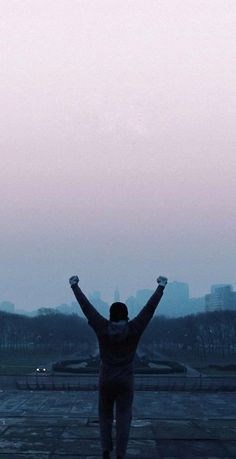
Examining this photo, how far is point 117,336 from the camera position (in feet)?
17.0

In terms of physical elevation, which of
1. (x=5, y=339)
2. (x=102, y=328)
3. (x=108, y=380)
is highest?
(x=5, y=339)

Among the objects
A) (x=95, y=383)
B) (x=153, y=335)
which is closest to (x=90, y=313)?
(x=95, y=383)

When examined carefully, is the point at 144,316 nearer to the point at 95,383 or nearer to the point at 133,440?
the point at 133,440

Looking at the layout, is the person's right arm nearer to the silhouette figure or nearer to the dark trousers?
the silhouette figure

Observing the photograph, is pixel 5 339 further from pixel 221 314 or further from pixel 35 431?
pixel 35 431

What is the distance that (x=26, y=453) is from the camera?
6207 mm

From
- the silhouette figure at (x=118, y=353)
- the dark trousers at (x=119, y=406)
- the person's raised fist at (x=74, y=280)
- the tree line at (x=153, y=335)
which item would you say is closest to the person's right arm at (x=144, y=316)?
the silhouette figure at (x=118, y=353)

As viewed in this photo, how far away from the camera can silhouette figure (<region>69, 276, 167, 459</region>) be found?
521cm

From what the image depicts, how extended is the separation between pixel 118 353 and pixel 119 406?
450mm

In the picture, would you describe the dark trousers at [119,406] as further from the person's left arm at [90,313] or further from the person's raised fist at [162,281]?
the person's raised fist at [162,281]

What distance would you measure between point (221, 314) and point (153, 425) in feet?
298

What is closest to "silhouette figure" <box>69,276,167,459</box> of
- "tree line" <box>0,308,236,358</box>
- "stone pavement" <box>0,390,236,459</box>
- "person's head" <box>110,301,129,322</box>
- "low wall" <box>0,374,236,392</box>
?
"person's head" <box>110,301,129,322</box>

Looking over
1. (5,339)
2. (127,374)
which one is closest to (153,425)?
(127,374)

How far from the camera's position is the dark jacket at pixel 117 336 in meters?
5.20
